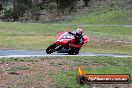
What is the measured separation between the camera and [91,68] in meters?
17.0

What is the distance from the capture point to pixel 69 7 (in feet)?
247

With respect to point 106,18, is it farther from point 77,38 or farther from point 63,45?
point 63,45

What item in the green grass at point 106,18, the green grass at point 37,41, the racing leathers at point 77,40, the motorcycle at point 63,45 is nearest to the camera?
the motorcycle at point 63,45

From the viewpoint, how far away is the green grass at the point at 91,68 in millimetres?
14062

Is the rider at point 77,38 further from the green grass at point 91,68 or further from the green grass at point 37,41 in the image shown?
the green grass at point 37,41

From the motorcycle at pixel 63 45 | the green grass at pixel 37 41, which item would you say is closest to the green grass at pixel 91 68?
the motorcycle at pixel 63 45

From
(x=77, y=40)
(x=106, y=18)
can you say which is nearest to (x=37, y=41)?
(x=77, y=40)

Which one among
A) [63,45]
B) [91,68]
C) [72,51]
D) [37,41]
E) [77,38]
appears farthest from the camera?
[37,41]

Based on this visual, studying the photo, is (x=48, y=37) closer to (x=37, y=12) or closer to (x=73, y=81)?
(x=73, y=81)

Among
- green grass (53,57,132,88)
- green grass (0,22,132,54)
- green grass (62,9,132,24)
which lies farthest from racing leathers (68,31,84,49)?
green grass (62,9,132,24)

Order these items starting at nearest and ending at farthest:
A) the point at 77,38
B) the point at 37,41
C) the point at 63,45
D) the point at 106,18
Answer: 1. the point at 63,45
2. the point at 77,38
3. the point at 37,41
4. the point at 106,18

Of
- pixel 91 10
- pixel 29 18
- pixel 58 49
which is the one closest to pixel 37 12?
pixel 29 18

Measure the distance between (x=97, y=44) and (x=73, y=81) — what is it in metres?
16.7

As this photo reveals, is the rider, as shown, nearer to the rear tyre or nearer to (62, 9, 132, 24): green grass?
the rear tyre
